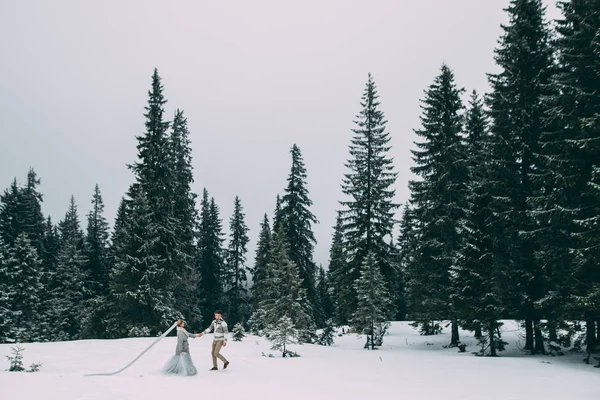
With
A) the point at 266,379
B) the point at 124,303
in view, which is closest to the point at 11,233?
the point at 124,303

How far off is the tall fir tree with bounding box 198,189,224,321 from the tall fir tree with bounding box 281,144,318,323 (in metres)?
17.4

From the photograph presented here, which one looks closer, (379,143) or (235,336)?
(235,336)

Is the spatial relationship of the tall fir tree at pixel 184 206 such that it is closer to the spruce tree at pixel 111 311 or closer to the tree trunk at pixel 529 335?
the spruce tree at pixel 111 311

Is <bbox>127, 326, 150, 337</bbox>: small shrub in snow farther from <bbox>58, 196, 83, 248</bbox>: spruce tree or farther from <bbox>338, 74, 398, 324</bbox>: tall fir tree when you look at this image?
<bbox>58, 196, 83, 248</bbox>: spruce tree

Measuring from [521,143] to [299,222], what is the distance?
68.1 ft

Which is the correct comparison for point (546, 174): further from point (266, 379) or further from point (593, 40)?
point (266, 379)

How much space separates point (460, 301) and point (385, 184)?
1245 centimetres

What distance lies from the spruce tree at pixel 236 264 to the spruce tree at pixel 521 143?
37.9m

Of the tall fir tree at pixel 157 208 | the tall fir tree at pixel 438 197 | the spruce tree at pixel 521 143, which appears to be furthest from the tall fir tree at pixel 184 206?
the spruce tree at pixel 521 143

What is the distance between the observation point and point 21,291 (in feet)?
120

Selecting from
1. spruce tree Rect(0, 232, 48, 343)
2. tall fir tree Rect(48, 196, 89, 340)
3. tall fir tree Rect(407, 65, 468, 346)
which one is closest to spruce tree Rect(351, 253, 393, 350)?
tall fir tree Rect(407, 65, 468, 346)

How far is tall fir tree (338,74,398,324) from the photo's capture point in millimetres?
31953

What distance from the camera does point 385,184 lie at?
32.6 meters

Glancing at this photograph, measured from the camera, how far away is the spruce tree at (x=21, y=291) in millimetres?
34763
